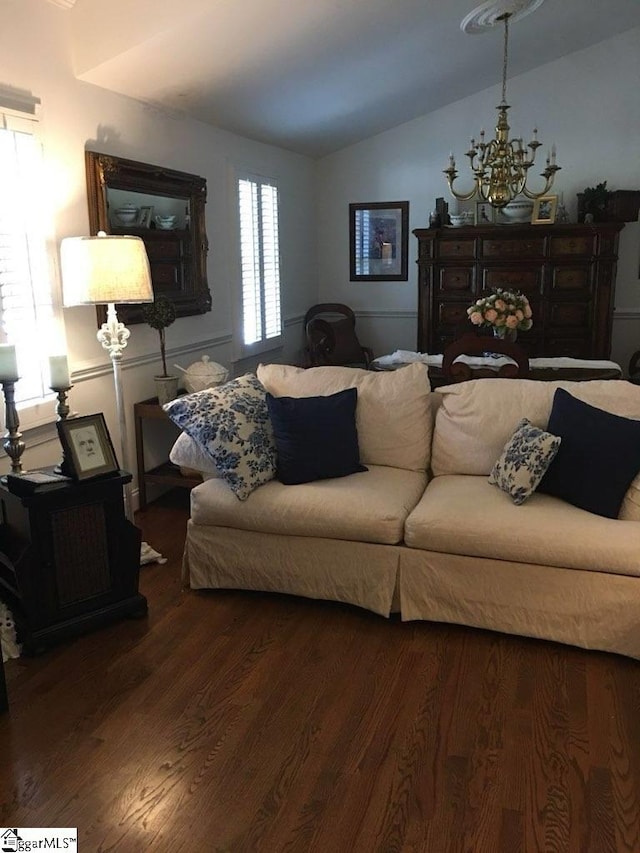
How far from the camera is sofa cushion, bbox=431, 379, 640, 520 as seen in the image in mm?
3076

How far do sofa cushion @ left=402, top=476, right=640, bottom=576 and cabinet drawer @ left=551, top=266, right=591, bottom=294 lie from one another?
11.3ft

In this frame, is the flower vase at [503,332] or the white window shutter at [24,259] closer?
the white window shutter at [24,259]

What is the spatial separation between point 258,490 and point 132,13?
2.27 meters

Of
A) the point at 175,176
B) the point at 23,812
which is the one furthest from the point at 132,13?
the point at 23,812

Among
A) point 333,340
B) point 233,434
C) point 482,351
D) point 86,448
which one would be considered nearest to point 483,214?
point 333,340

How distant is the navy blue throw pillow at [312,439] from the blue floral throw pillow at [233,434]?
0.06 meters

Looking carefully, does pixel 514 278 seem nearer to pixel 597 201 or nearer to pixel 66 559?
pixel 597 201

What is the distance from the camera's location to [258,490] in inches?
120

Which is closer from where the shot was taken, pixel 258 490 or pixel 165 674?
pixel 165 674

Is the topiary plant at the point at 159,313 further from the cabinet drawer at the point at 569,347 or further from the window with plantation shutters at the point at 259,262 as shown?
the cabinet drawer at the point at 569,347

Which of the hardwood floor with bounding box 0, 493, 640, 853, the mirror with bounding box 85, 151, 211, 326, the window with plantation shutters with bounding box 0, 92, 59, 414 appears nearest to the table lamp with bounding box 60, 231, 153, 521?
the window with plantation shutters with bounding box 0, 92, 59, 414

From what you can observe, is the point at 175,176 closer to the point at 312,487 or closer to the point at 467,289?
the point at 312,487

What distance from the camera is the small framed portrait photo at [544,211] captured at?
585 cm

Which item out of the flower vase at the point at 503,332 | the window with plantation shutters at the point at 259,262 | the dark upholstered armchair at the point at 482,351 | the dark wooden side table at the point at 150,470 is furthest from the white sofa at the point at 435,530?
the window with plantation shutters at the point at 259,262
